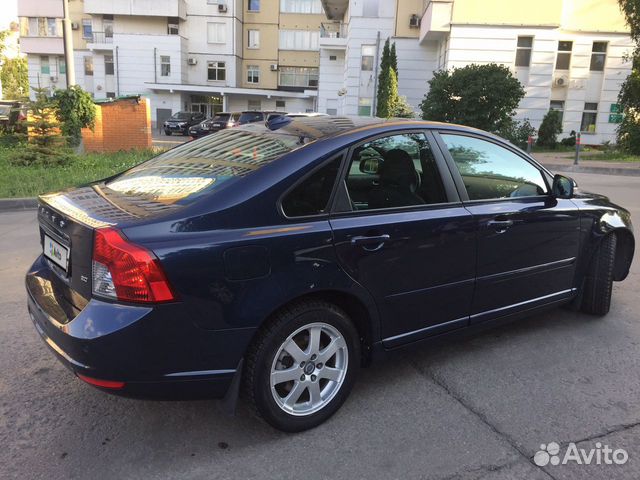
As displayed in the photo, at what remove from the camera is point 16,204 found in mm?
9242

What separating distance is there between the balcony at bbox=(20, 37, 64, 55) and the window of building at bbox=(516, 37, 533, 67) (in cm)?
4072

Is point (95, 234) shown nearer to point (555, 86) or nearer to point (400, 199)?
point (400, 199)

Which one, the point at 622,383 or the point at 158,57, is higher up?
the point at 158,57

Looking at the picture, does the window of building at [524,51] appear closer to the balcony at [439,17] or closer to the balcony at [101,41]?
the balcony at [439,17]

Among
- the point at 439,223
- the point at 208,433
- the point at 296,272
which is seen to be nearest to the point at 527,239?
the point at 439,223

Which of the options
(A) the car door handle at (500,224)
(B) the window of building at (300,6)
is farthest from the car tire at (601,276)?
(B) the window of building at (300,6)

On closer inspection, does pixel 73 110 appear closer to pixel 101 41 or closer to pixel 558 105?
pixel 558 105

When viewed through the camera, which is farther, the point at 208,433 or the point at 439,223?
the point at 439,223

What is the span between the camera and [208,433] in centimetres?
291

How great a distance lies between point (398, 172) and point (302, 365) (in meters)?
1.38

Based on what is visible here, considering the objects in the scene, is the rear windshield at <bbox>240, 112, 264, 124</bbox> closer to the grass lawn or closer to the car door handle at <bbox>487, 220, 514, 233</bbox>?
the grass lawn

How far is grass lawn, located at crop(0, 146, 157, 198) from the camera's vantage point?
9.87 metres

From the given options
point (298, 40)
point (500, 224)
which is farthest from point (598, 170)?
point (298, 40)

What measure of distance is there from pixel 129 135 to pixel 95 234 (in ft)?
49.0
